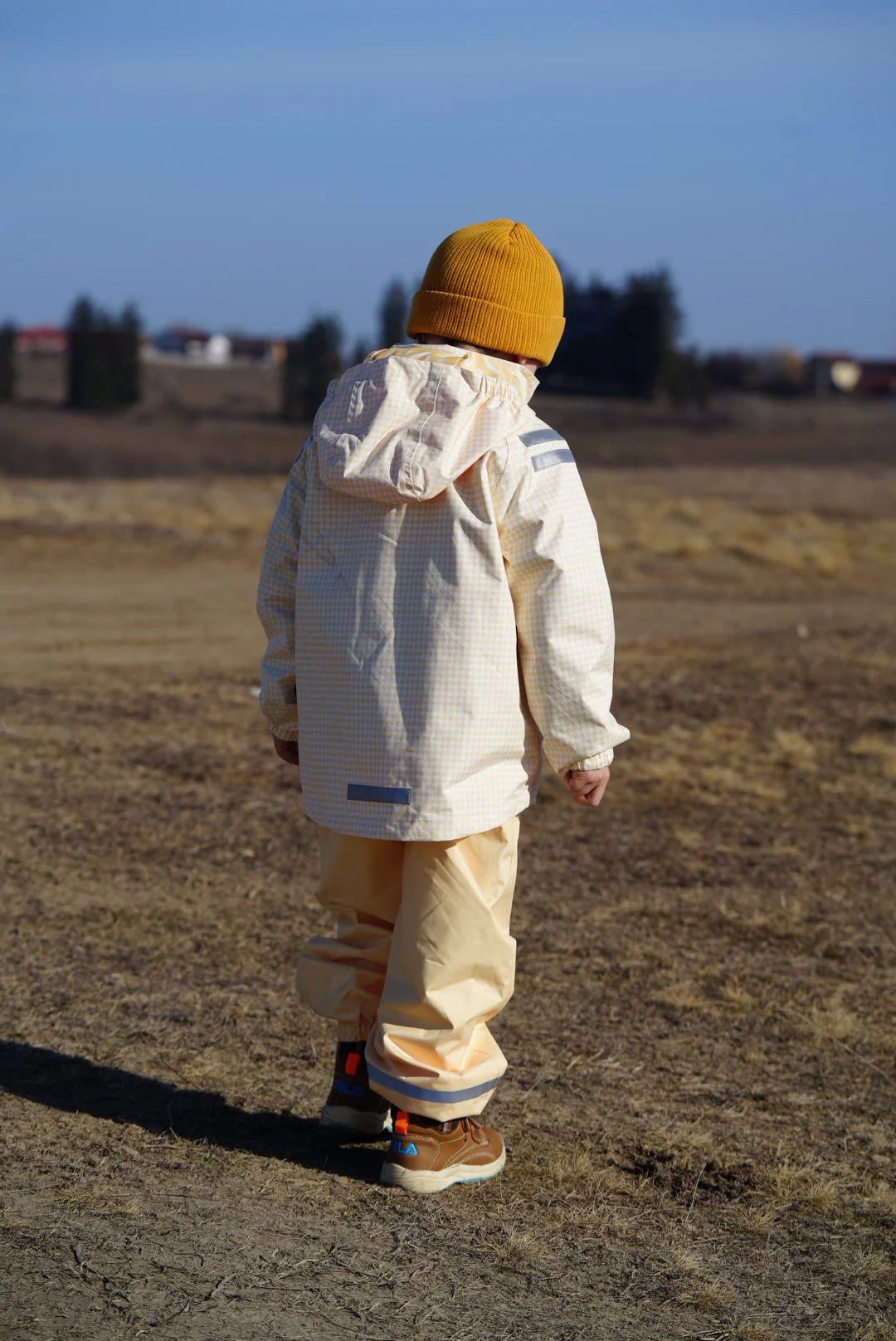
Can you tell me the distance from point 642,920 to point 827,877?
0.91 m

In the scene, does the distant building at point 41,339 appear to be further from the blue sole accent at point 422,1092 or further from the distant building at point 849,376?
the blue sole accent at point 422,1092

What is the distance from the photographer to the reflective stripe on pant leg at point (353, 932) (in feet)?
8.86

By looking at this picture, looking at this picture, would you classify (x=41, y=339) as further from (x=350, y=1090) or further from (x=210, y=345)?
(x=350, y=1090)

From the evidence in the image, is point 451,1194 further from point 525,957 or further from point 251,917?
point 251,917

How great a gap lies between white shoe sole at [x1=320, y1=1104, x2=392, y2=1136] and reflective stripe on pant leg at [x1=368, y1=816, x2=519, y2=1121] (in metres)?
0.24

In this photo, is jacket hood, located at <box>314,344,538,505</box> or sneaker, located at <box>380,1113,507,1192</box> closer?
jacket hood, located at <box>314,344,538,505</box>

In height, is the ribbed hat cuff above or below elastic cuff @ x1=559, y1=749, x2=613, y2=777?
above

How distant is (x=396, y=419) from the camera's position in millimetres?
2543

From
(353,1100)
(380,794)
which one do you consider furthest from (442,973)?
(353,1100)

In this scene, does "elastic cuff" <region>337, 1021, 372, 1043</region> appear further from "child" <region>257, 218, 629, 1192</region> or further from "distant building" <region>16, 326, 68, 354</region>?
"distant building" <region>16, 326, 68, 354</region>

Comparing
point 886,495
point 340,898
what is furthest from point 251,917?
point 886,495

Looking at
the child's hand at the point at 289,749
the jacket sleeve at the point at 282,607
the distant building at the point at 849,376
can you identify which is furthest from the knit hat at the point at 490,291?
the distant building at the point at 849,376

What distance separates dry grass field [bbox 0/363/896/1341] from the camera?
2.38m

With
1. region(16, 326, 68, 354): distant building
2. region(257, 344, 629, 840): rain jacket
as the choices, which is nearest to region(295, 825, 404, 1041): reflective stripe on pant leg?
region(257, 344, 629, 840): rain jacket
